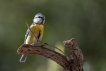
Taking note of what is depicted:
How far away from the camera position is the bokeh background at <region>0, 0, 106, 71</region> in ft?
6.06

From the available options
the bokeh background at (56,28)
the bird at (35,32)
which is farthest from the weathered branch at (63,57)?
the bokeh background at (56,28)

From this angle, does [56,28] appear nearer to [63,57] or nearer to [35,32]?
[35,32]

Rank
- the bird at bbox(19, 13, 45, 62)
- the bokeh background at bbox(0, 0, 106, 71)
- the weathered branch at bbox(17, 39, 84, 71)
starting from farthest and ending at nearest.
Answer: the bokeh background at bbox(0, 0, 106, 71)
the bird at bbox(19, 13, 45, 62)
the weathered branch at bbox(17, 39, 84, 71)

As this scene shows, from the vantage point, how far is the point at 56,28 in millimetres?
1938

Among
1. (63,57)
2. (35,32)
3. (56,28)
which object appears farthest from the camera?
(56,28)

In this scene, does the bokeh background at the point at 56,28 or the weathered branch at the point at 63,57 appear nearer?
the weathered branch at the point at 63,57

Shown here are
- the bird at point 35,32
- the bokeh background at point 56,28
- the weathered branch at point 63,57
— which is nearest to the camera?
the weathered branch at point 63,57

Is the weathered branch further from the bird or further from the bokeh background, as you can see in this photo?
the bokeh background

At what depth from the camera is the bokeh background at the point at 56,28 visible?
1.85 meters

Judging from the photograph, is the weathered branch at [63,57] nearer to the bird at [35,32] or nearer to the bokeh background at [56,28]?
the bird at [35,32]

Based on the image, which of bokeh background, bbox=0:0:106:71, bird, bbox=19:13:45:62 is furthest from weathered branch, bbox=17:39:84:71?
bokeh background, bbox=0:0:106:71

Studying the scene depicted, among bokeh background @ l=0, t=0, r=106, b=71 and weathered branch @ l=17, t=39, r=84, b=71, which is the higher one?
bokeh background @ l=0, t=0, r=106, b=71

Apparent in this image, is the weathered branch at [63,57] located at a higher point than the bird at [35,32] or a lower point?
lower

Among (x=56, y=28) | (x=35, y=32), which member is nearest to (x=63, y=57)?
(x=35, y=32)
